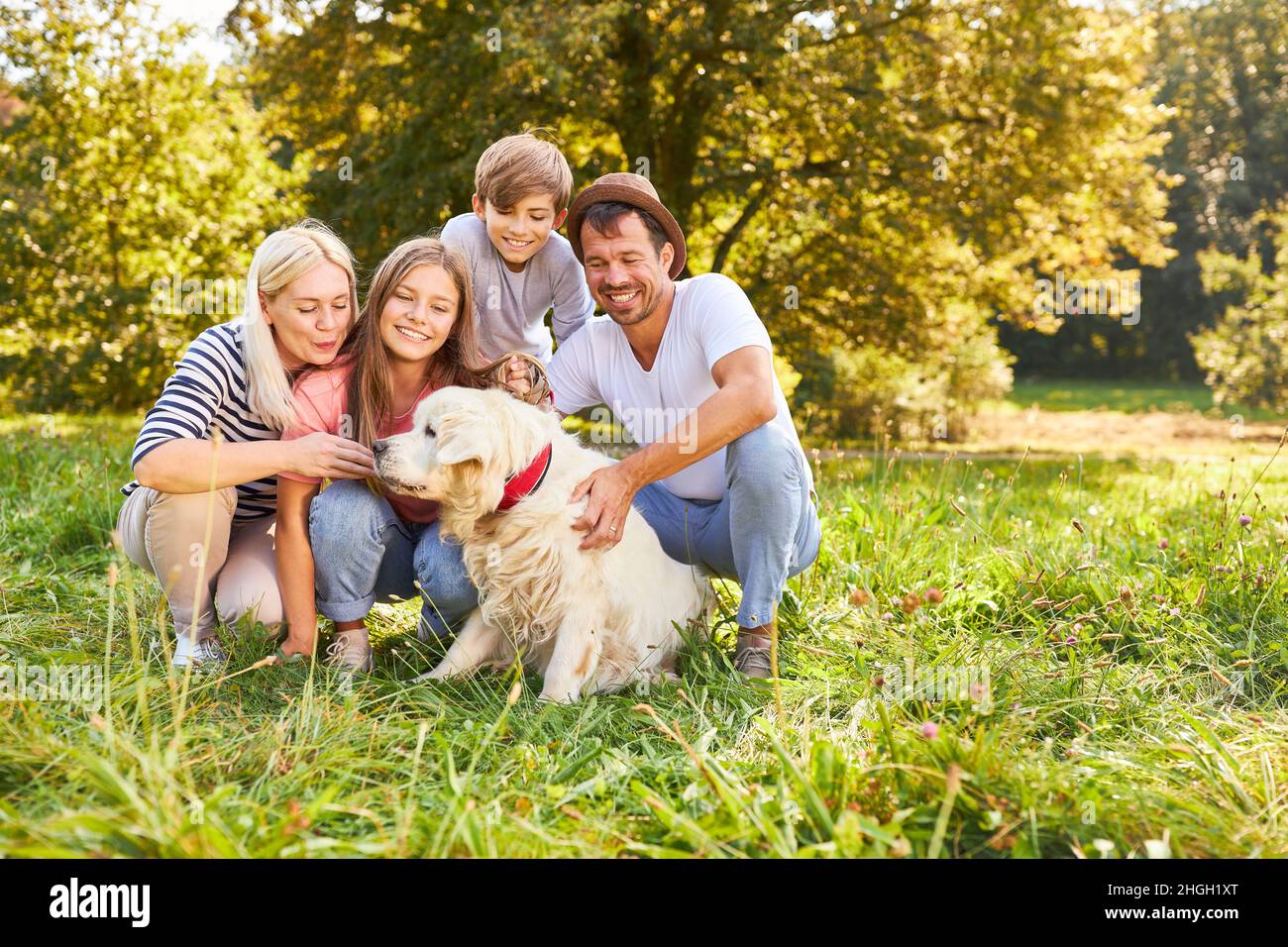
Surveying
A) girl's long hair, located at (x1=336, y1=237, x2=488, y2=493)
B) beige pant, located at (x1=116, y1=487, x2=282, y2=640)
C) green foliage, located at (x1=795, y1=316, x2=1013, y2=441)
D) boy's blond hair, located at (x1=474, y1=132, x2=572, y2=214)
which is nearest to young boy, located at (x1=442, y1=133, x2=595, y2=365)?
boy's blond hair, located at (x1=474, y1=132, x2=572, y2=214)

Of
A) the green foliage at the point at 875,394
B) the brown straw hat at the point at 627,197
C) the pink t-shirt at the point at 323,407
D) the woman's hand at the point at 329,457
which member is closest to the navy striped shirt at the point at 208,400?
the pink t-shirt at the point at 323,407

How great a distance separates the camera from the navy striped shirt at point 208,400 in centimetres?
288

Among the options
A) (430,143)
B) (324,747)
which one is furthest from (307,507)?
(430,143)

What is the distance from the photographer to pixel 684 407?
3572 mm

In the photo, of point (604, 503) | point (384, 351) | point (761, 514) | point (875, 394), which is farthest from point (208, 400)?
point (875, 394)

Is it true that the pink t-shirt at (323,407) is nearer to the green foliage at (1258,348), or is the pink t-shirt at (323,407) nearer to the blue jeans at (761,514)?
the blue jeans at (761,514)

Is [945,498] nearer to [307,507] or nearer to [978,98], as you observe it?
[307,507]

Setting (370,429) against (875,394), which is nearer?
(370,429)

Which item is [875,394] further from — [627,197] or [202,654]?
[202,654]

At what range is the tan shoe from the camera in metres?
3.16

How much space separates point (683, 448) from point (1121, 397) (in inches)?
1054

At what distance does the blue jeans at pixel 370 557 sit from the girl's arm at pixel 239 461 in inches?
7.9

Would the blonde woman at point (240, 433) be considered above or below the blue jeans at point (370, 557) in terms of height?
above

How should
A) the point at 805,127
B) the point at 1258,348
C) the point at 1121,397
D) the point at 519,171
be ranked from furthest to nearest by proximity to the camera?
the point at 1121,397
the point at 1258,348
the point at 805,127
the point at 519,171
